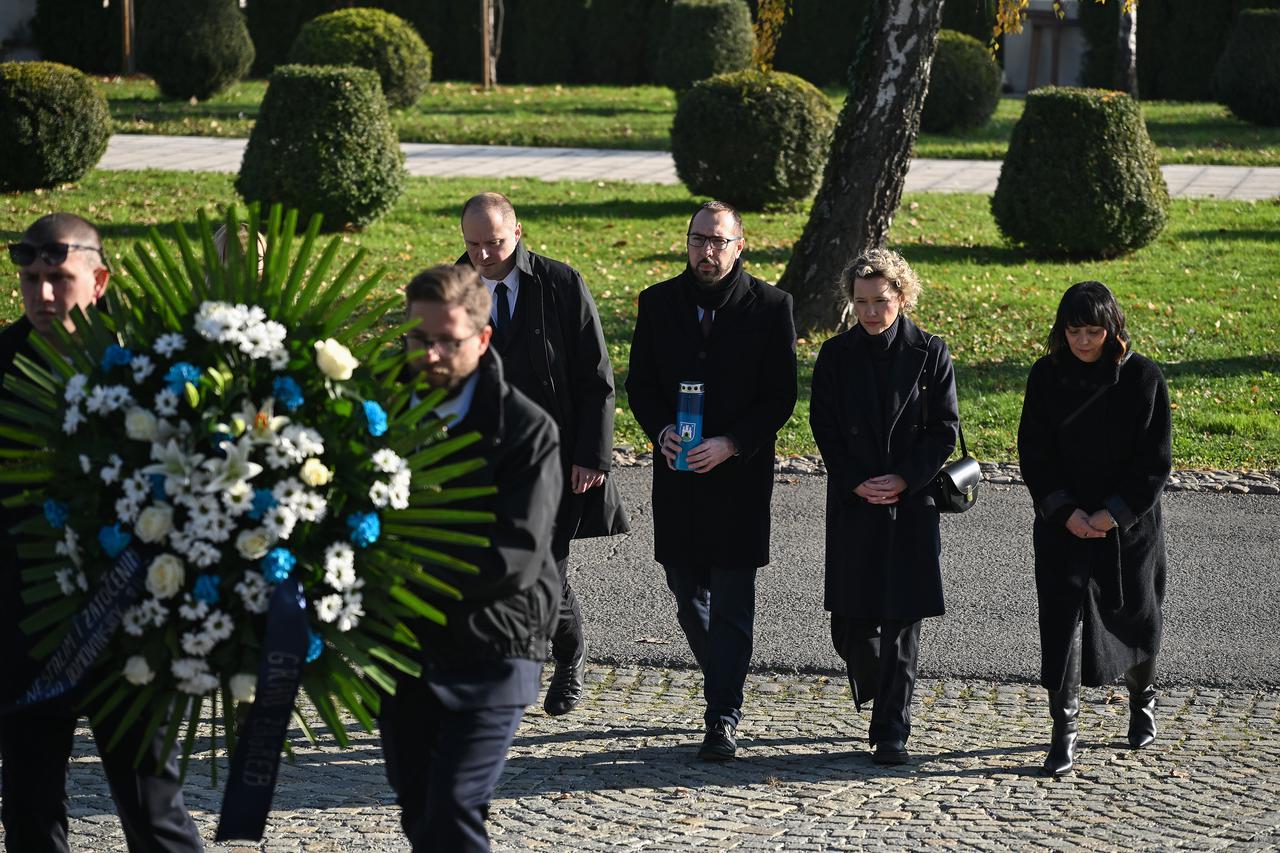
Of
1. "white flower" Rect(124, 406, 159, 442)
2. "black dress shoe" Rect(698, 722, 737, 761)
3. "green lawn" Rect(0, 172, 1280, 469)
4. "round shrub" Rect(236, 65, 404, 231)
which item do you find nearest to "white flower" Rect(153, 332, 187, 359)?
"white flower" Rect(124, 406, 159, 442)

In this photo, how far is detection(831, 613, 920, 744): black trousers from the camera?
5852mm

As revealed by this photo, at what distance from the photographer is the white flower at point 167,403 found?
11.9 ft

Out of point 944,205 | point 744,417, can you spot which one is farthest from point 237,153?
point 744,417

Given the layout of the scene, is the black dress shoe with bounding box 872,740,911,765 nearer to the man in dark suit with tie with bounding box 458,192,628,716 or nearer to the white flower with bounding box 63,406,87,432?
the man in dark suit with tie with bounding box 458,192,628,716

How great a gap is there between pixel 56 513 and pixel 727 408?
3.08 meters

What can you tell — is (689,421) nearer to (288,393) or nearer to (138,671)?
(288,393)

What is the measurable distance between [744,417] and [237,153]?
1759cm

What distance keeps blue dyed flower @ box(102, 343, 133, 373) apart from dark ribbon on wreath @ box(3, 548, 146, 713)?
451 millimetres

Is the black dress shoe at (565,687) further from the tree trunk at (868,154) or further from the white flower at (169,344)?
the tree trunk at (868,154)

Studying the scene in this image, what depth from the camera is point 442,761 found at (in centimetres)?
397

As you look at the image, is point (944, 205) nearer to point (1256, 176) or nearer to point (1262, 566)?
point (1256, 176)

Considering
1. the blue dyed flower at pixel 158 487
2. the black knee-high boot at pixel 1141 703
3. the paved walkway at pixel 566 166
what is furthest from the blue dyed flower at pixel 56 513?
the paved walkway at pixel 566 166

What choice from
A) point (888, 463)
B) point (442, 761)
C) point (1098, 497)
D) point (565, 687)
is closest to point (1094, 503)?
point (1098, 497)

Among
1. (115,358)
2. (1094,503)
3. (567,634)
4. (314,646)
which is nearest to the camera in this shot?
(314,646)
